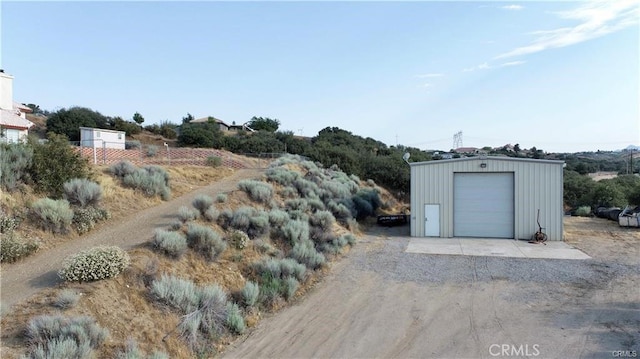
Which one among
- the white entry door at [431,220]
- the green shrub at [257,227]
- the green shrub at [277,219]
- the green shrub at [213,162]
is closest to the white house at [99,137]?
the green shrub at [213,162]

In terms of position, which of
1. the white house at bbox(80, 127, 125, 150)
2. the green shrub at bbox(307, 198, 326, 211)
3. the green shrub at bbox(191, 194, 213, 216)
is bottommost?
the green shrub at bbox(307, 198, 326, 211)

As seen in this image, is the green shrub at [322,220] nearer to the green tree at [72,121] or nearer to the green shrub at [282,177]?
the green shrub at [282,177]

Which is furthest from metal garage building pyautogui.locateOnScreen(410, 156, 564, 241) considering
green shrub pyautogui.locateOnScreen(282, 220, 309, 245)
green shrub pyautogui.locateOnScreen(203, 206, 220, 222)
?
green shrub pyautogui.locateOnScreen(203, 206, 220, 222)

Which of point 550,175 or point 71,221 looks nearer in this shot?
point 71,221

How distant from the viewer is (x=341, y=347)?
22.8 feet

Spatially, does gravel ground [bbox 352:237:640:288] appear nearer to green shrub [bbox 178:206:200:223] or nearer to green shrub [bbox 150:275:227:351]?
green shrub [bbox 178:206:200:223]

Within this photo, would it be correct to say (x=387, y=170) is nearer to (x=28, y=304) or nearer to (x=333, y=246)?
(x=333, y=246)

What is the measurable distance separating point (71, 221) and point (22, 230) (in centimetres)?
108

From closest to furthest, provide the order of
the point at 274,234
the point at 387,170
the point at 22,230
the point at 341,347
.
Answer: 1. the point at 341,347
2. the point at 22,230
3. the point at 274,234
4. the point at 387,170

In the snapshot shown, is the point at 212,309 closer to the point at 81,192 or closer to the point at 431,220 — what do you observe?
the point at 81,192

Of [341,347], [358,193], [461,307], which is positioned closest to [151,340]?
[341,347]

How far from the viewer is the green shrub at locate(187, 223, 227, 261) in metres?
9.86

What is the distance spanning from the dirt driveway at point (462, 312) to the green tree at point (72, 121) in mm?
43149

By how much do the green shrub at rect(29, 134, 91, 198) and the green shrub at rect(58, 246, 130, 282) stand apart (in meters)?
4.74
